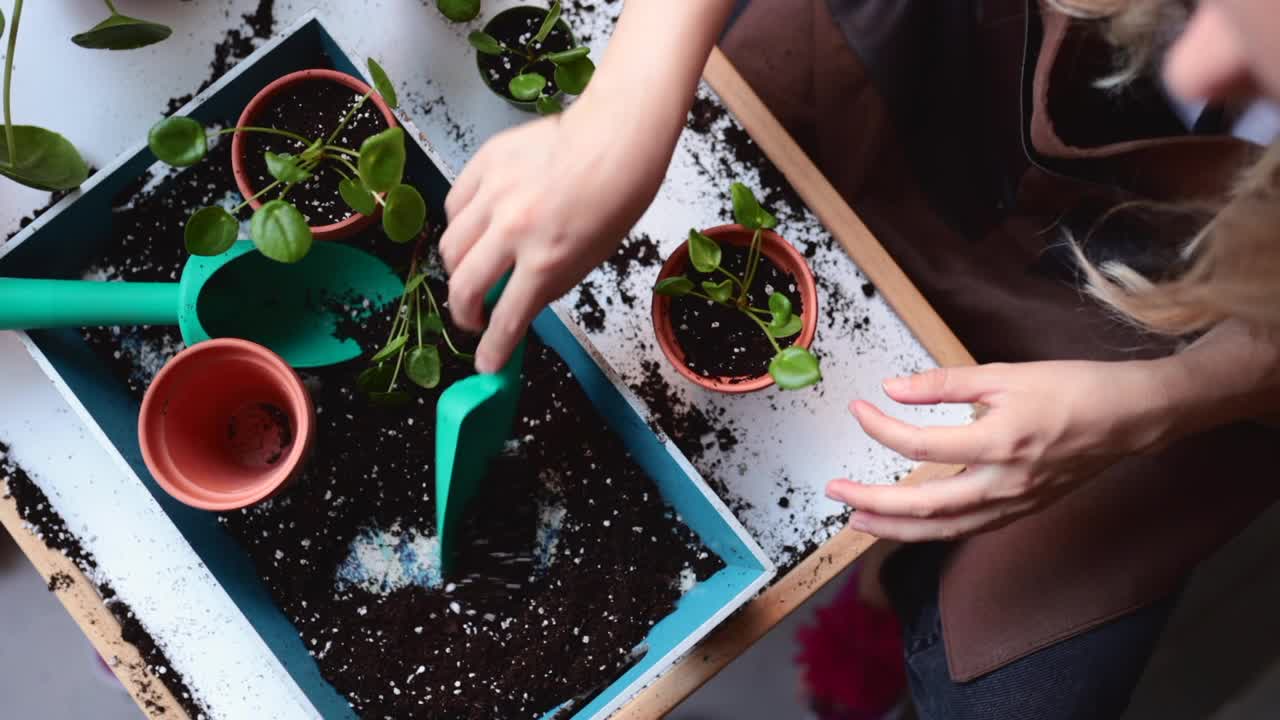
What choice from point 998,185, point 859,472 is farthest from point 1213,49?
point 859,472

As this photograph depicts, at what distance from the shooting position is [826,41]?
3.13 feet

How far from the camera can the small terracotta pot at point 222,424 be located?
2.47ft

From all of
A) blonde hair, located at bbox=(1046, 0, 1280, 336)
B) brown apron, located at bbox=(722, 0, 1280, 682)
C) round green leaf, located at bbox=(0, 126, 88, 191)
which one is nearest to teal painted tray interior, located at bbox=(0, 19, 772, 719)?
round green leaf, located at bbox=(0, 126, 88, 191)

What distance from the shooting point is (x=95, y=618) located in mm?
875

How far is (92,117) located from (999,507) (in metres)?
1.00

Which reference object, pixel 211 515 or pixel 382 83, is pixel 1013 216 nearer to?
pixel 382 83

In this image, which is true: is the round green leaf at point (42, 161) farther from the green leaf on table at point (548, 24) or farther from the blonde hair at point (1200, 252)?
the blonde hair at point (1200, 252)

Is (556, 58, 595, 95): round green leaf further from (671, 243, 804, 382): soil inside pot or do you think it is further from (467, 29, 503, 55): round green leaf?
(671, 243, 804, 382): soil inside pot

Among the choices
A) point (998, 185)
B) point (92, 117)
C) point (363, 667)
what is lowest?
point (998, 185)

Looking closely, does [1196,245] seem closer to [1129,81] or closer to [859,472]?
[1129,81]

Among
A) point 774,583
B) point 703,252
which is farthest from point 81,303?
point 774,583

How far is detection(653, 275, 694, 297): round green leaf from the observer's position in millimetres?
785

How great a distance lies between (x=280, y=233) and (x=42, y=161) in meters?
0.29

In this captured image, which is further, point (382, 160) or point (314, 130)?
point (314, 130)
